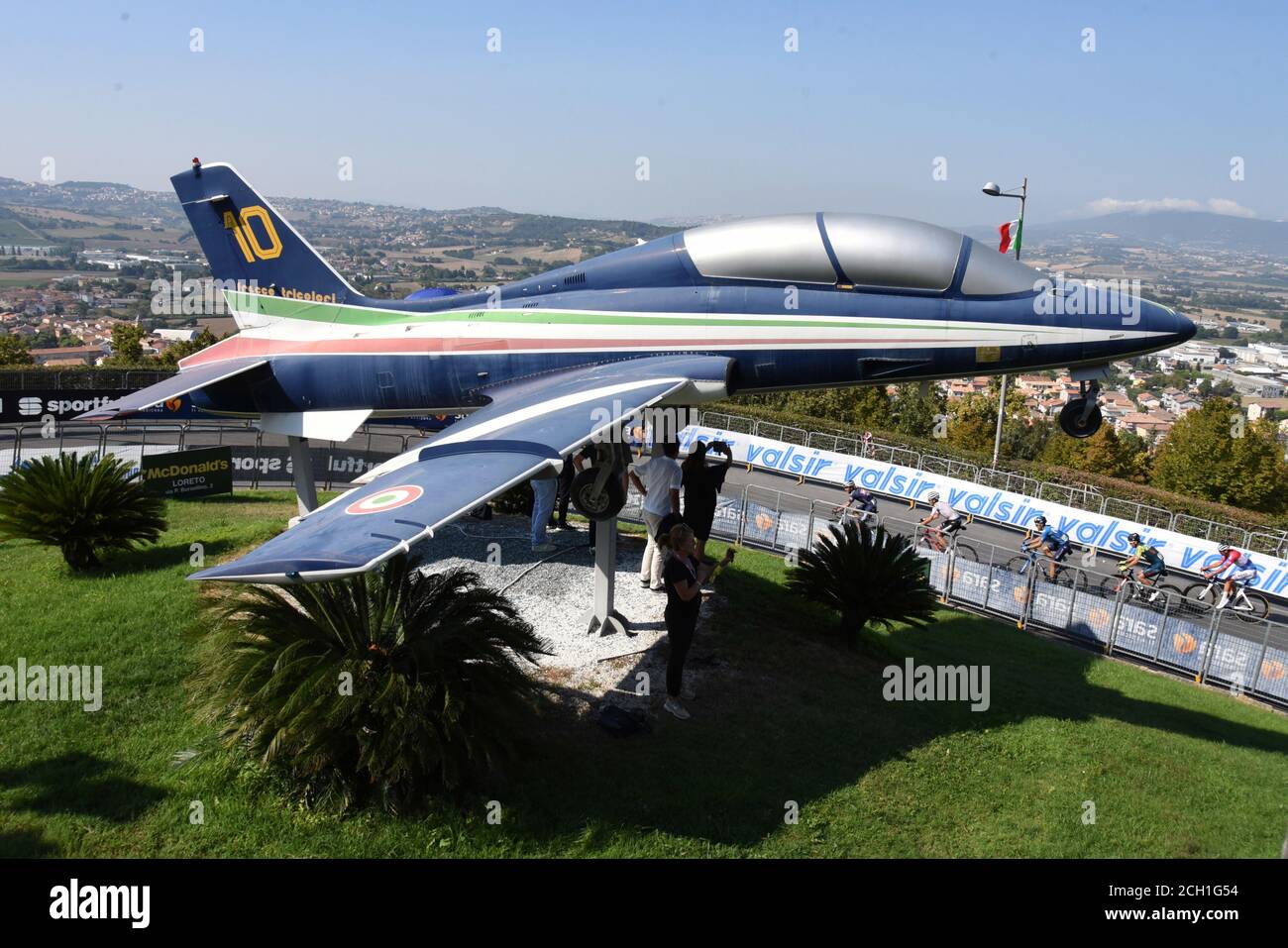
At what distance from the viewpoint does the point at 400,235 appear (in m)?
177

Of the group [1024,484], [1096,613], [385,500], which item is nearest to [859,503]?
[1096,613]

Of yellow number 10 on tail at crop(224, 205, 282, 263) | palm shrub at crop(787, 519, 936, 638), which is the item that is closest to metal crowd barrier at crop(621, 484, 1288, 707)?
palm shrub at crop(787, 519, 936, 638)

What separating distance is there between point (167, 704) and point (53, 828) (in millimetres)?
2177

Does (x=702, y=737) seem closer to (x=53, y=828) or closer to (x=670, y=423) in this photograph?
(x=670, y=423)

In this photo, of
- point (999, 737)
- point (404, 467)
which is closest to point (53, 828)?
point (404, 467)

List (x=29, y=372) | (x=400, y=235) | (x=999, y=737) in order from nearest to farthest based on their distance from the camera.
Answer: (x=999, y=737)
(x=29, y=372)
(x=400, y=235)

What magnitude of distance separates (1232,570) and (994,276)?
658 inches

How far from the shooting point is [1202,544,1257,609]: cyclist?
68.2ft

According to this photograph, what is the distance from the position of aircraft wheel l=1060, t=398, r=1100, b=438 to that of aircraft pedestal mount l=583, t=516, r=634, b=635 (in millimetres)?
5891

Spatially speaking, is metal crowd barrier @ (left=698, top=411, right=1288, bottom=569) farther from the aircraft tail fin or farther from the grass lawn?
the aircraft tail fin

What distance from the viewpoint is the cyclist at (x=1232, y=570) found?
2080 cm

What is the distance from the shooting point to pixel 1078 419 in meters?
9.92

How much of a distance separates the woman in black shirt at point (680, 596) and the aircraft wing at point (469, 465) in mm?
1593

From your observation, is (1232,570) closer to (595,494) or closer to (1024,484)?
(1024,484)
